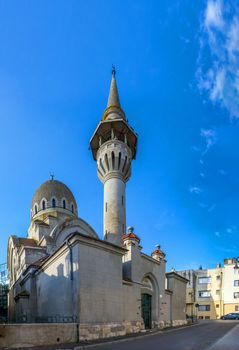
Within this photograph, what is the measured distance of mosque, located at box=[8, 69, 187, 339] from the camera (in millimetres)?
15945

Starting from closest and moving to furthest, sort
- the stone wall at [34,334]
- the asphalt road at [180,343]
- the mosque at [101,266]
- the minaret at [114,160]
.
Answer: the stone wall at [34,334]
the asphalt road at [180,343]
the mosque at [101,266]
the minaret at [114,160]

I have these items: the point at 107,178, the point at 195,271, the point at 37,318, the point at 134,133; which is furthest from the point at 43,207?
the point at 195,271

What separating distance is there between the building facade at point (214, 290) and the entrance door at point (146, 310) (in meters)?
26.7

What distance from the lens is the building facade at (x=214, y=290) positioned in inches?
1913

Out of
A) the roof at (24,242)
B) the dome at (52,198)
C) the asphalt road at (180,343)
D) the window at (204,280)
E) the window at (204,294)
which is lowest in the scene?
the window at (204,294)

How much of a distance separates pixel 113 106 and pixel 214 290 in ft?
115

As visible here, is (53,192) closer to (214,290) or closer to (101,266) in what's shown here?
(101,266)

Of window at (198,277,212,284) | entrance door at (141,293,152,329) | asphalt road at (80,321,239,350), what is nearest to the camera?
asphalt road at (80,321,239,350)

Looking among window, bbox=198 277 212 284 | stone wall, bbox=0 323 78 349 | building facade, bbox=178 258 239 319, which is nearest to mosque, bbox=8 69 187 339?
stone wall, bbox=0 323 78 349

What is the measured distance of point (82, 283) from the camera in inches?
607

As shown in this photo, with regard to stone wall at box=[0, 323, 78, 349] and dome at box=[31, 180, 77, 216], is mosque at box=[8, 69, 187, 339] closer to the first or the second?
dome at box=[31, 180, 77, 216]

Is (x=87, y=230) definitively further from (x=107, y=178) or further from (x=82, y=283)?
(x=82, y=283)

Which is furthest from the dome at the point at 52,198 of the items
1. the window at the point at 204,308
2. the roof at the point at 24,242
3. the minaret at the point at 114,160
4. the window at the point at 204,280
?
the window at the point at 204,308

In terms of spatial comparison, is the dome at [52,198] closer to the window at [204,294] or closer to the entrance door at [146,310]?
the entrance door at [146,310]
